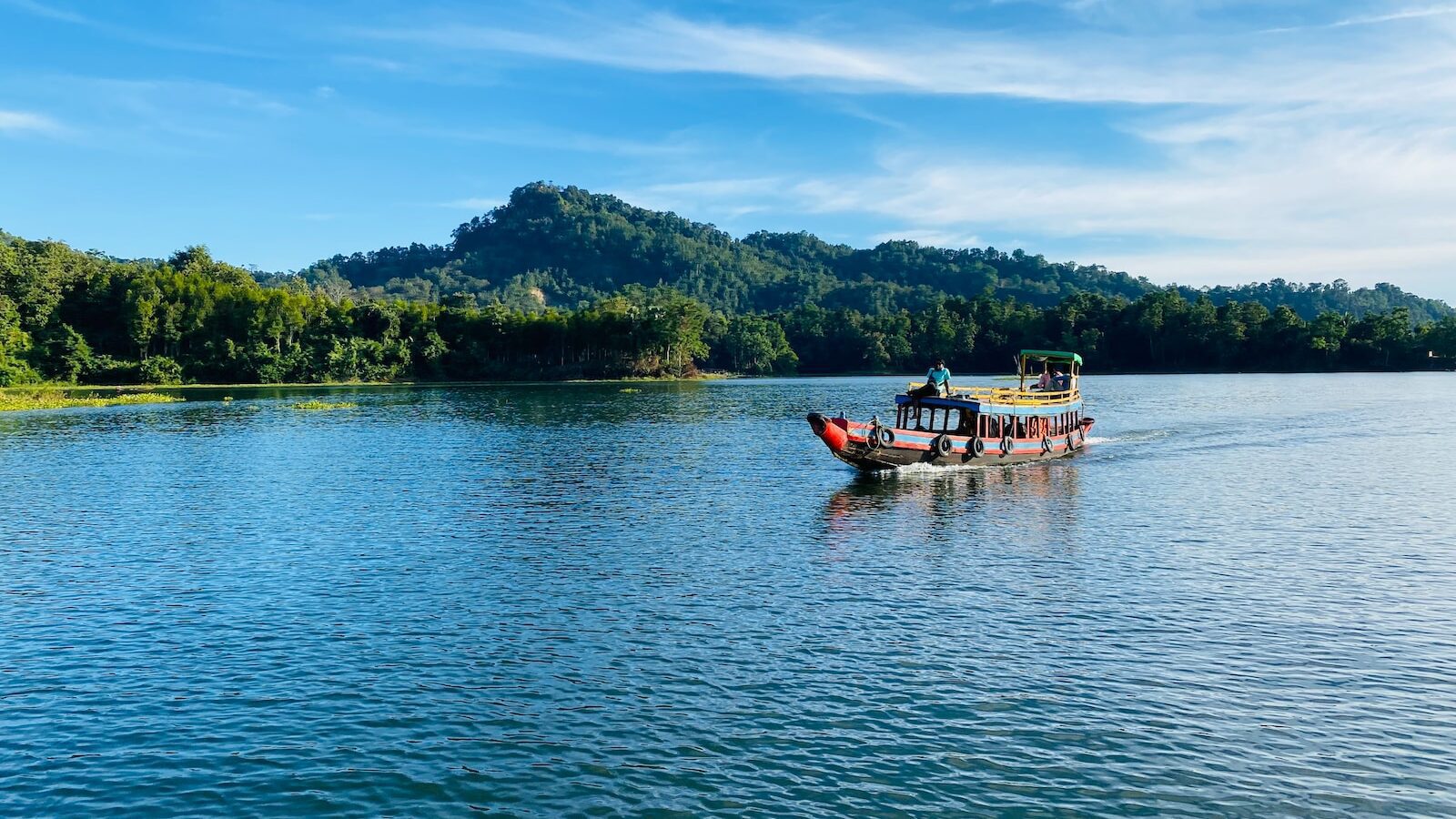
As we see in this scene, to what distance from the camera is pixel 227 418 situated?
88.7 m

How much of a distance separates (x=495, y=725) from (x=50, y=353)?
157 meters

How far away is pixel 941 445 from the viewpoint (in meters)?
50.9

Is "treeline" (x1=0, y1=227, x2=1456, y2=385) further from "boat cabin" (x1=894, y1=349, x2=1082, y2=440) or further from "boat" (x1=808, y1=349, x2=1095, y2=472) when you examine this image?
"boat" (x1=808, y1=349, x2=1095, y2=472)

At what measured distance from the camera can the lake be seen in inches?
602

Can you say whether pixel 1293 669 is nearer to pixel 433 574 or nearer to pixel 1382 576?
pixel 1382 576

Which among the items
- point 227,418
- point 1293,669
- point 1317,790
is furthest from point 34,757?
point 227,418

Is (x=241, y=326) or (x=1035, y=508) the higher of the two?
(x=241, y=326)

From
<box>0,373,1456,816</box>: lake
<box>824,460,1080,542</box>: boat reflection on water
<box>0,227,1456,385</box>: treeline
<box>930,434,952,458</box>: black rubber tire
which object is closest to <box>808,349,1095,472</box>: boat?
<box>930,434,952,458</box>: black rubber tire

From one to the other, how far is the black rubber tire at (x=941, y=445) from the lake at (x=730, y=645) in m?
1.80

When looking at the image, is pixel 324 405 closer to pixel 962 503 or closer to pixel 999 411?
pixel 999 411

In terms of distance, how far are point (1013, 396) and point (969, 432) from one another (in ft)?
14.2

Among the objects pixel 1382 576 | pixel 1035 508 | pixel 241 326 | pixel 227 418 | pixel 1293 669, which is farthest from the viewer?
pixel 241 326

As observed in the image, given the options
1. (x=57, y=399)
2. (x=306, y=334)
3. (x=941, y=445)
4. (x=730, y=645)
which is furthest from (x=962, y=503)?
(x=306, y=334)

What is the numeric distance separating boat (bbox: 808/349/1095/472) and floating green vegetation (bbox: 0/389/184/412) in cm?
9324
